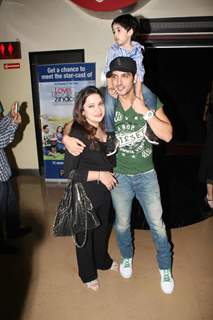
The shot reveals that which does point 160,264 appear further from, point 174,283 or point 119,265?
point 119,265

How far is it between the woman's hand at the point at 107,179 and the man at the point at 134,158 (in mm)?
87

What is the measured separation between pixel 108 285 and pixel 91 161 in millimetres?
1029

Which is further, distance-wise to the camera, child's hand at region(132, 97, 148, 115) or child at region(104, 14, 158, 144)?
child at region(104, 14, 158, 144)

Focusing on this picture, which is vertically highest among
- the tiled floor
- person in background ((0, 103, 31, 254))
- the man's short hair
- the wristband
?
the man's short hair

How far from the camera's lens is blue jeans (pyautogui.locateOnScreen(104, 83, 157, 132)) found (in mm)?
1721

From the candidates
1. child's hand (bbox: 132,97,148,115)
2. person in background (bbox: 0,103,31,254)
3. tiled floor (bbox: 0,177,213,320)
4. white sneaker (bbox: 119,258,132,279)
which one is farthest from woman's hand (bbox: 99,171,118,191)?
person in background (bbox: 0,103,31,254)

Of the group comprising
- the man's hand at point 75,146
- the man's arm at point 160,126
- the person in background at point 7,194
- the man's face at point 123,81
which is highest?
the man's face at point 123,81

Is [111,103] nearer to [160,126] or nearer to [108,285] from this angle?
[160,126]

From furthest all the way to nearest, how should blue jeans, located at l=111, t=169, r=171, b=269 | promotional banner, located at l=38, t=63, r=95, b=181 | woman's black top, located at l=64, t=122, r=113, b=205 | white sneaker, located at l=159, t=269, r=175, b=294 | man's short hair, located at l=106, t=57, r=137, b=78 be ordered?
promotional banner, located at l=38, t=63, r=95, b=181 → white sneaker, located at l=159, t=269, r=175, b=294 → blue jeans, located at l=111, t=169, r=171, b=269 → woman's black top, located at l=64, t=122, r=113, b=205 → man's short hair, located at l=106, t=57, r=137, b=78

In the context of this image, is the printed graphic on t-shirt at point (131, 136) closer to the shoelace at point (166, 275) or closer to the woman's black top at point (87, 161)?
the woman's black top at point (87, 161)

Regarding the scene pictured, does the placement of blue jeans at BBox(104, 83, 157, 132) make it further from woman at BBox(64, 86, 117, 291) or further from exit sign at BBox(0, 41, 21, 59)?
exit sign at BBox(0, 41, 21, 59)

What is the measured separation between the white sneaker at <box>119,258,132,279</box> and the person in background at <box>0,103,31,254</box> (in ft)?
3.28

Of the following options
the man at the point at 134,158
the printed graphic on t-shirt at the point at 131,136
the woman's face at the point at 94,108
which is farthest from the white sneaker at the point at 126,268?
the woman's face at the point at 94,108

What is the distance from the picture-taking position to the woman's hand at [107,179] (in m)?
1.77
